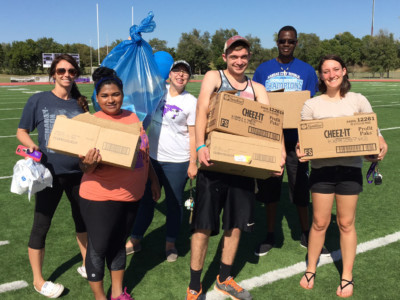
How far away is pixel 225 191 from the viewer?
9.65 feet

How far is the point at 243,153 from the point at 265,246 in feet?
5.47

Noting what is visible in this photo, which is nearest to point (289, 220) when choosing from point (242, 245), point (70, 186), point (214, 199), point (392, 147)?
point (242, 245)

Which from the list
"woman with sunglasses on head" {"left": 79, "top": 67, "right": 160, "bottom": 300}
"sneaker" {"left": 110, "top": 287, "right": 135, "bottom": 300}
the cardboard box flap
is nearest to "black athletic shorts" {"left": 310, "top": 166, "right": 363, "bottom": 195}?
"woman with sunglasses on head" {"left": 79, "top": 67, "right": 160, "bottom": 300}

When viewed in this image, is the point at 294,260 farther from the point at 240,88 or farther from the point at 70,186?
the point at 70,186

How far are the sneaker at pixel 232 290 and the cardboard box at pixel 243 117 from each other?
1.25m

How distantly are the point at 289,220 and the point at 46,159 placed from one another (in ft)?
10.3

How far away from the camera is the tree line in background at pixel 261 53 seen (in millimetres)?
63781

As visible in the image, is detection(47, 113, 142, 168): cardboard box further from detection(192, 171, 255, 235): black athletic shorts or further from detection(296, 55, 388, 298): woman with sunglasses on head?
detection(296, 55, 388, 298): woman with sunglasses on head

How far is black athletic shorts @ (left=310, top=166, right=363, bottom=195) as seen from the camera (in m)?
2.97

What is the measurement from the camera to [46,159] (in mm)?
2900

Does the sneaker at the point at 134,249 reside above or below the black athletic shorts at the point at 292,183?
below

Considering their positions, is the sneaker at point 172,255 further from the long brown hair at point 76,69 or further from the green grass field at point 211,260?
the long brown hair at point 76,69

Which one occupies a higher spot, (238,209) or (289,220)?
(238,209)

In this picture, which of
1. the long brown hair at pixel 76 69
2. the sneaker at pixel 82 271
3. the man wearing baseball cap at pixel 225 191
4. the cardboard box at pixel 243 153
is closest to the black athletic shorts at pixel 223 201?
the man wearing baseball cap at pixel 225 191
